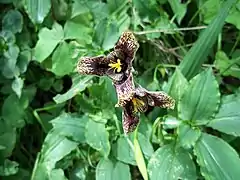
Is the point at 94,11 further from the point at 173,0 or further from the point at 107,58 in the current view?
the point at 107,58

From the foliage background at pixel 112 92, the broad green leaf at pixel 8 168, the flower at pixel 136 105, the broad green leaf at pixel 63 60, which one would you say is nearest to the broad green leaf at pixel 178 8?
the foliage background at pixel 112 92

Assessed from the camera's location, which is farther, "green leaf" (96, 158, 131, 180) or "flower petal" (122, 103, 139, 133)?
"green leaf" (96, 158, 131, 180)

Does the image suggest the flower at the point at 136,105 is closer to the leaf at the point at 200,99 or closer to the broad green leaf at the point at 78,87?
the leaf at the point at 200,99

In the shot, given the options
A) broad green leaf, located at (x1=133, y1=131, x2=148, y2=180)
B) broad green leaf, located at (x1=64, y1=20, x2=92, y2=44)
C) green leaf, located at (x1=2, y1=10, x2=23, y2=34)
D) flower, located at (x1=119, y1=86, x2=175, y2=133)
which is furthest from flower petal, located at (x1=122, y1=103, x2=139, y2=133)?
green leaf, located at (x1=2, y1=10, x2=23, y2=34)

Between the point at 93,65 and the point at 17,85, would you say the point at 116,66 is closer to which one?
the point at 93,65

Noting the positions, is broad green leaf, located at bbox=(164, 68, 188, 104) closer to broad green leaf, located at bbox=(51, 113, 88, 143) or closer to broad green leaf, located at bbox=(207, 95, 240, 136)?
broad green leaf, located at bbox=(207, 95, 240, 136)

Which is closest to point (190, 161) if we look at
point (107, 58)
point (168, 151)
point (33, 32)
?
point (168, 151)
